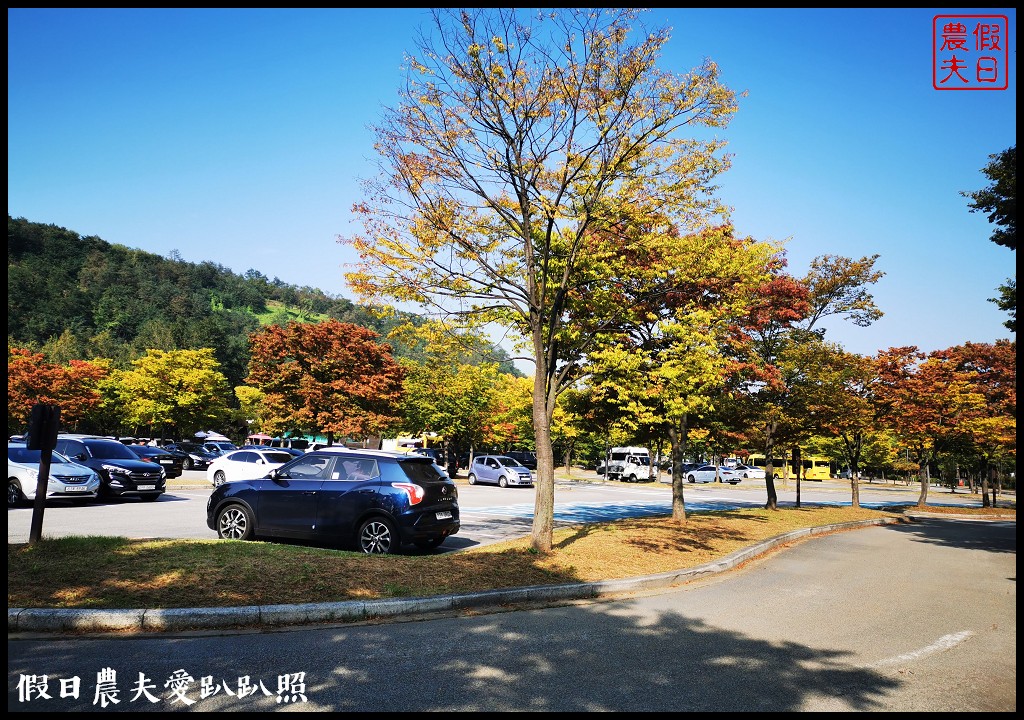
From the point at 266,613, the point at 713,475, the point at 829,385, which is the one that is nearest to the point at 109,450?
the point at 266,613

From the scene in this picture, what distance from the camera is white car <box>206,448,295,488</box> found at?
21.7m

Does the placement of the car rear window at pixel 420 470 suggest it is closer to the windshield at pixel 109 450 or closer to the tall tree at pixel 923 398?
the windshield at pixel 109 450

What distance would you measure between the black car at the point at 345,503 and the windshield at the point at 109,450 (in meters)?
10.2

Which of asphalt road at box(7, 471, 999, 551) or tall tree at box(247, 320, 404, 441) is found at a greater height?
tall tree at box(247, 320, 404, 441)

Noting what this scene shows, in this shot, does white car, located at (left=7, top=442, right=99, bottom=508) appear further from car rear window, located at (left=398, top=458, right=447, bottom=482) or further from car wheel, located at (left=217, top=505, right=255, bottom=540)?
car rear window, located at (left=398, top=458, right=447, bottom=482)

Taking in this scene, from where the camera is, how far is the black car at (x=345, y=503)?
30.7 feet

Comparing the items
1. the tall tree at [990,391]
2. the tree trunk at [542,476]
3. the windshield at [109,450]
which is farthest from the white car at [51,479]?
the tall tree at [990,391]

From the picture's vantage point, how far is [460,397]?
40.8 meters

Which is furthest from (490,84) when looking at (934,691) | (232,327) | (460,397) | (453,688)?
(232,327)

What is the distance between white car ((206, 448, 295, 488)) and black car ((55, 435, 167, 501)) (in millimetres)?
3678

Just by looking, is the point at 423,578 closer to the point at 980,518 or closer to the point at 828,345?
the point at 828,345

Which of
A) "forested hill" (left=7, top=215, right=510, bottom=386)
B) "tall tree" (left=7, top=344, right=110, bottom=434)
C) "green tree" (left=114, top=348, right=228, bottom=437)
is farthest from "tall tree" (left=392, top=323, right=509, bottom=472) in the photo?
"tall tree" (left=7, top=344, right=110, bottom=434)

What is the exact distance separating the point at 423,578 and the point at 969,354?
35056 millimetres

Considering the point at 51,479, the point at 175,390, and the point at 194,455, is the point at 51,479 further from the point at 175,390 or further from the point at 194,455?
the point at 194,455
